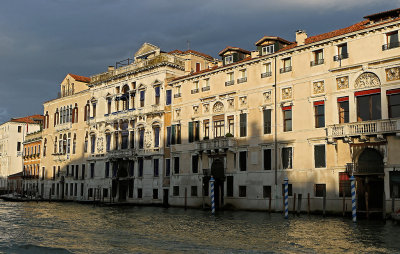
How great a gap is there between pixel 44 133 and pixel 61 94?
5801mm

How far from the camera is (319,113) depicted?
28.4 meters

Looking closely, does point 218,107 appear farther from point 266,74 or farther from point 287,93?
point 287,93

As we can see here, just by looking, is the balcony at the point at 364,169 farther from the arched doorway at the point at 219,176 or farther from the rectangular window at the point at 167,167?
the rectangular window at the point at 167,167

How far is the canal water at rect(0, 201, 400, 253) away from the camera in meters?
15.8

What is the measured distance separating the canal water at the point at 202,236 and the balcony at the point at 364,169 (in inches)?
106

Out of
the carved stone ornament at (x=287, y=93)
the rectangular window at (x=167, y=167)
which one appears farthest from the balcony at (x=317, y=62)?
the rectangular window at (x=167, y=167)

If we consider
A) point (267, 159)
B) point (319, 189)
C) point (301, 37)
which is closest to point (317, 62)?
point (301, 37)

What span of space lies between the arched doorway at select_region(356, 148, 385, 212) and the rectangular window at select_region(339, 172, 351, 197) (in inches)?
22.7

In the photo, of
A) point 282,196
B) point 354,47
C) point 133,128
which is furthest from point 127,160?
point 354,47

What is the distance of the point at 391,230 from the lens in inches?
797

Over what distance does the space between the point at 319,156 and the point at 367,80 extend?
207 inches

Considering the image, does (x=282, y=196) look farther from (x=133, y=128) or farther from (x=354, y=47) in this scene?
(x=133, y=128)

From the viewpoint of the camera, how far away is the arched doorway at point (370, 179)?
25.3 metres

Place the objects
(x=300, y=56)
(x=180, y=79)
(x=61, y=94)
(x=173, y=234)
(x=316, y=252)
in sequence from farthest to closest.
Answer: (x=61, y=94)
(x=180, y=79)
(x=300, y=56)
(x=173, y=234)
(x=316, y=252)
